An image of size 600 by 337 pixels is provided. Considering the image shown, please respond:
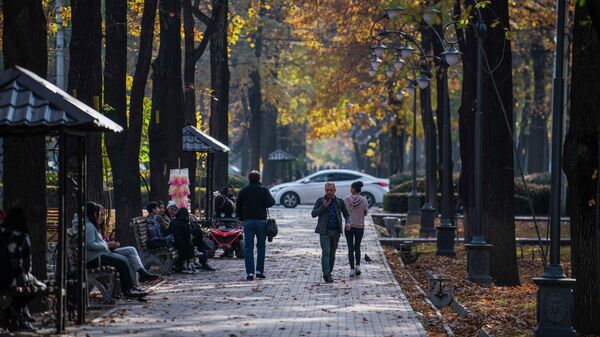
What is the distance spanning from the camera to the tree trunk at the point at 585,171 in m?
15.9

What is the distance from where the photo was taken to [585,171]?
52.3 feet

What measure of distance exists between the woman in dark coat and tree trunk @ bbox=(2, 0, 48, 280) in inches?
289

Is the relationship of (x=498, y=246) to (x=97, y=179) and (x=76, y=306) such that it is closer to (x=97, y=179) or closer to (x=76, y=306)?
(x=97, y=179)

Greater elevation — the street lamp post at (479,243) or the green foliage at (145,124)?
the green foliage at (145,124)

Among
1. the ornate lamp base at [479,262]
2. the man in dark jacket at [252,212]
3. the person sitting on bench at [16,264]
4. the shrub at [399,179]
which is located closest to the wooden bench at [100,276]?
the person sitting on bench at [16,264]

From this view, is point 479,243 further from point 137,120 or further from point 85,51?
point 85,51

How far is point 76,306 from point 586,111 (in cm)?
649

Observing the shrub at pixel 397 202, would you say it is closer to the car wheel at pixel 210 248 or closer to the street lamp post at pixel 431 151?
the street lamp post at pixel 431 151

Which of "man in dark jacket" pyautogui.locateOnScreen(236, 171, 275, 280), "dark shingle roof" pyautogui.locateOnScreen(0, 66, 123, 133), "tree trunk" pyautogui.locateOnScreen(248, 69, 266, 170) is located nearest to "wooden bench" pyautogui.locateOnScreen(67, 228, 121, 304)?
"dark shingle roof" pyautogui.locateOnScreen(0, 66, 123, 133)

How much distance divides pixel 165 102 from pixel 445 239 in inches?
288

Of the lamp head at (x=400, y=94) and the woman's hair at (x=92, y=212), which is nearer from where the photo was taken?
the woman's hair at (x=92, y=212)

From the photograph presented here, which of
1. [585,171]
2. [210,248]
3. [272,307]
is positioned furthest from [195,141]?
[585,171]

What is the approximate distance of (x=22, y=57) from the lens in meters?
14.9

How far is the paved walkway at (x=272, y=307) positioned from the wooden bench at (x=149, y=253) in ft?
0.94
